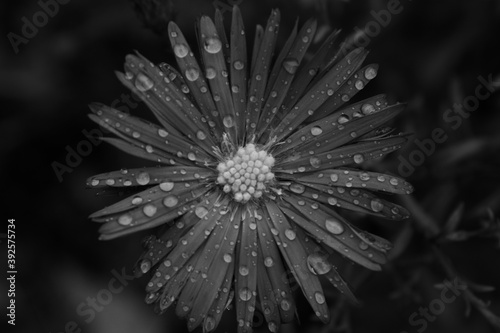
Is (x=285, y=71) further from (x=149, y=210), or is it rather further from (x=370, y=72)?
(x=149, y=210)

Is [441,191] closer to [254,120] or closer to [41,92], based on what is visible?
[254,120]

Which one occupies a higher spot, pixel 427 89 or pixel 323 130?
pixel 323 130

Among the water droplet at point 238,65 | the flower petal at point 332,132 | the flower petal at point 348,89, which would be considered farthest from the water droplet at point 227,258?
the water droplet at point 238,65

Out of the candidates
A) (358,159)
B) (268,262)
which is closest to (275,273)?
(268,262)

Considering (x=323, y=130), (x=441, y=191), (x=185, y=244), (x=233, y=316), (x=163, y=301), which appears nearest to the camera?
(x=163, y=301)

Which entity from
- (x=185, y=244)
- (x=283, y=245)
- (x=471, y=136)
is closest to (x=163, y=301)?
(x=185, y=244)

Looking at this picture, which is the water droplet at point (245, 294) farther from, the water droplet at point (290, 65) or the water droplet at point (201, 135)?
the water droplet at point (290, 65)

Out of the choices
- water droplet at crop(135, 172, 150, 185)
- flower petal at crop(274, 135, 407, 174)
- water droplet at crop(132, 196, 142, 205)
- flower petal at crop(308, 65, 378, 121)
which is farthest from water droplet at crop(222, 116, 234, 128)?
water droplet at crop(132, 196, 142, 205)
